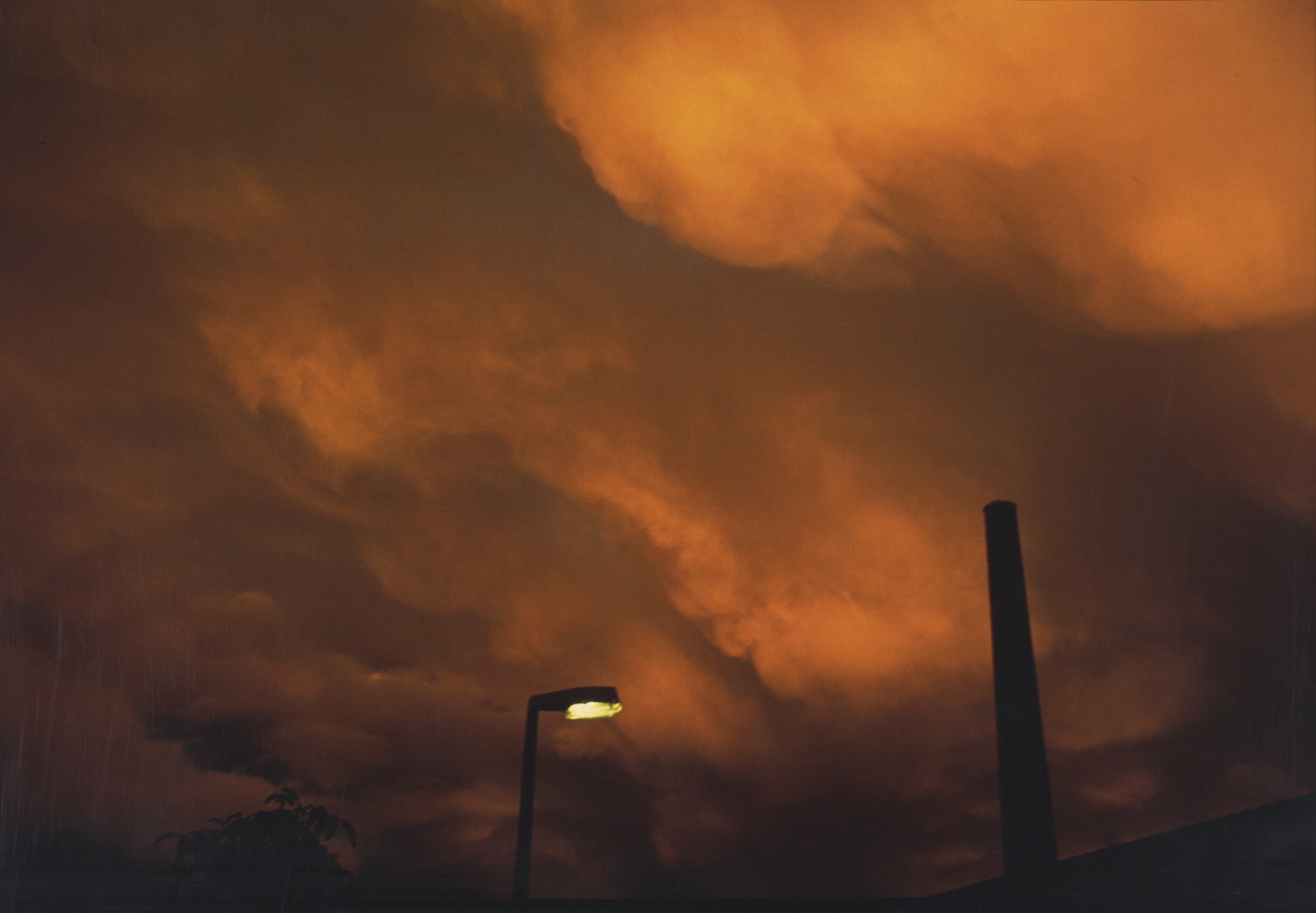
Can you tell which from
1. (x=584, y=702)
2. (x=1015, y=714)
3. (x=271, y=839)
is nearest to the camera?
(x=584, y=702)

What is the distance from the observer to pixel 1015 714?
17.5 m

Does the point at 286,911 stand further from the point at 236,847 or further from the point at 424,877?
the point at 236,847

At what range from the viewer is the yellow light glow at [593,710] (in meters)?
11.0

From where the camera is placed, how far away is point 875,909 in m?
7.52

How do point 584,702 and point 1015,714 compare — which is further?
point 1015,714

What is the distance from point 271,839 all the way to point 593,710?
663 centimetres

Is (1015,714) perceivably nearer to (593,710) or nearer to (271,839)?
(593,710)

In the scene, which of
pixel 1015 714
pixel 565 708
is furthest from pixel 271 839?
pixel 1015 714

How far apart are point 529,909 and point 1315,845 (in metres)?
5.87

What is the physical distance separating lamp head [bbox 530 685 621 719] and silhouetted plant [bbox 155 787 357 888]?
4663 mm

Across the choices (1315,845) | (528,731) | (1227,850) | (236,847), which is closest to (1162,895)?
(1227,850)

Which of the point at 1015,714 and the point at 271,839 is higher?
the point at 1015,714

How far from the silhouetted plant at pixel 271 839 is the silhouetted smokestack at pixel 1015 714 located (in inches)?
415

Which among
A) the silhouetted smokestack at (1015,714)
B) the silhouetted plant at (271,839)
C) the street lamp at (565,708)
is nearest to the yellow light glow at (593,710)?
the street lamp at (565,708)
